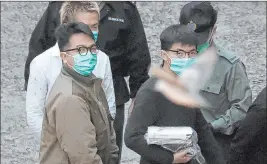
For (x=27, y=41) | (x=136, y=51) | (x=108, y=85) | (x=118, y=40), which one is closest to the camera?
(x=108, y=85)

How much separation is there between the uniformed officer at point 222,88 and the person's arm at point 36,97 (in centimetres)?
98

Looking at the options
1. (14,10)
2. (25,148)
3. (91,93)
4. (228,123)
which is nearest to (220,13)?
(14,10)

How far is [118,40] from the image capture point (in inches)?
218

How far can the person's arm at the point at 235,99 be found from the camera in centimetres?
475

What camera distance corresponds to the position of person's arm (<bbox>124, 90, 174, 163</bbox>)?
155 inches

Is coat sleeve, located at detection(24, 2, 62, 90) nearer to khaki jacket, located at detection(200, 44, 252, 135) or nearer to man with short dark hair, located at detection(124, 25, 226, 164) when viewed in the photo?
khaki jacket, located at detection(200, 44, 252, 135)

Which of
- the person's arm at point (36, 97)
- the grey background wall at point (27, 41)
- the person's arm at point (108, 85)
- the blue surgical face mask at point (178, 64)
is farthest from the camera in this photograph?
the grey background wall at point (27, 41)

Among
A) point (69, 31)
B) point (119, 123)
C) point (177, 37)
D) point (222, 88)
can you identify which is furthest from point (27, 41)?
point (177, 37)

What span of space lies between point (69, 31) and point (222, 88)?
3.66ft

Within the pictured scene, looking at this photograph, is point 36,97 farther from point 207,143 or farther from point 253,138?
point 253,138

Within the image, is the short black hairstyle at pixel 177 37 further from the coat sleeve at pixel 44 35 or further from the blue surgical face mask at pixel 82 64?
the coat sleeve at pixel 44 35

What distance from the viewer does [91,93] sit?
4.14 meters

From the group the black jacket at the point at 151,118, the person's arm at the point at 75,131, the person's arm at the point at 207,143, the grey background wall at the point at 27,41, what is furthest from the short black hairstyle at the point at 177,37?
the grey background wall at the point at 27,41

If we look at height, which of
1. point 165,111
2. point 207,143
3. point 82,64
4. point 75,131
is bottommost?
point 207,143
